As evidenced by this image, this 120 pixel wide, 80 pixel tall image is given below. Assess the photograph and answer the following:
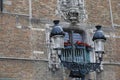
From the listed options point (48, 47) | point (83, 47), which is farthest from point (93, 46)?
point (48, 47)

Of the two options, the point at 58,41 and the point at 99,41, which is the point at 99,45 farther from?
the point at 58,41

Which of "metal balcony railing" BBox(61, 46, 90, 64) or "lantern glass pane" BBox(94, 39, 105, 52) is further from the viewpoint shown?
"metal balcony railing" BBox(61, 46, 90, 64)

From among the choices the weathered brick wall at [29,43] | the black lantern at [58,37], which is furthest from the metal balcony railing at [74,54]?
the black lantern at [58,37]


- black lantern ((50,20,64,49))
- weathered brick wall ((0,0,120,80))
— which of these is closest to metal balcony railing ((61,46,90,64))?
weathered brick wall ((0,0,120,80))

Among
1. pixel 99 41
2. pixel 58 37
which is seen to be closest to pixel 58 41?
pixel 58 37

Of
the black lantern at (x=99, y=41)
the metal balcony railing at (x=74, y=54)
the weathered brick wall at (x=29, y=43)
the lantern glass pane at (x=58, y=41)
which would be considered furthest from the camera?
the metal balcony railing at (x=74, y=54)

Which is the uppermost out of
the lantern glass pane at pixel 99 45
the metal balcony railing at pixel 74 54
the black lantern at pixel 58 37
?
the black lantern at pixel 58 37

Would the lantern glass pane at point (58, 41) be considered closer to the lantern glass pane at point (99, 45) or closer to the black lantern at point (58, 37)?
the black lantern at point (58, 37)

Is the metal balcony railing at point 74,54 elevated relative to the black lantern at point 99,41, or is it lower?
lower

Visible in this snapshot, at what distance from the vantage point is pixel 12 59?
10875mm

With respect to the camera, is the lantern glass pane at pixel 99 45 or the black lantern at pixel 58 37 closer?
the black lantern at pixel 58 37

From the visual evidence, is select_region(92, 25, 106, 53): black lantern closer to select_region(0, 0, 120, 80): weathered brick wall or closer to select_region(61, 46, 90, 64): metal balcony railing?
select_region(61, 46, 90, 64): metal balcony railing

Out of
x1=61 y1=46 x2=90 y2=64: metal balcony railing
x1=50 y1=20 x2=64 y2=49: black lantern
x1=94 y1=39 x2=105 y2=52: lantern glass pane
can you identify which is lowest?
x1=61 y1=46 x2=90 y2=64: metal balcony railing

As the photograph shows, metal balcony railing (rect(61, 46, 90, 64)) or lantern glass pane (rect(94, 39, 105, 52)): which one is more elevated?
lantern glass pane (rect(94, 39, 105, 52))
